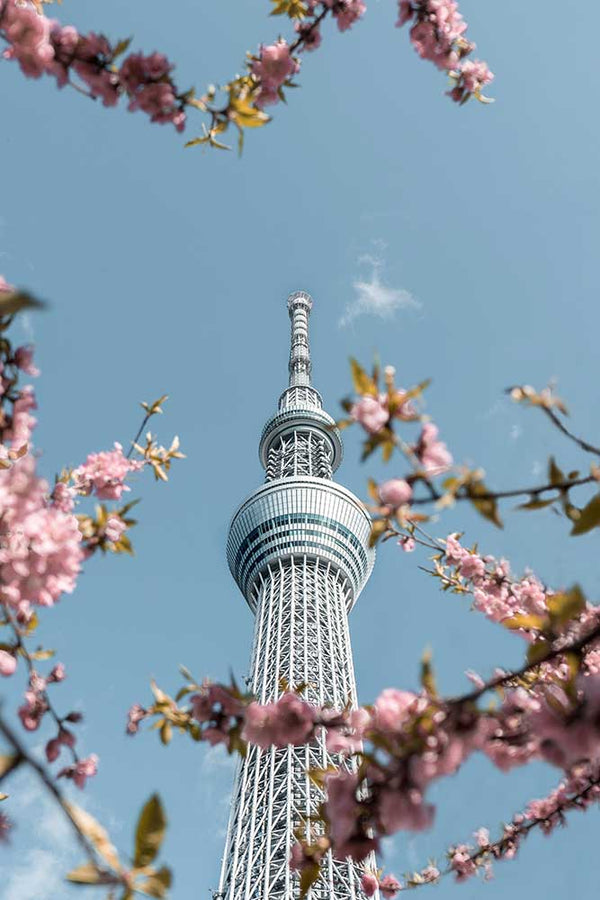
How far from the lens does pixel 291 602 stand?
153 ft

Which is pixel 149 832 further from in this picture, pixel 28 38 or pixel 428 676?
pixel 28 38

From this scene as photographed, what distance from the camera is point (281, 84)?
326 centimetres

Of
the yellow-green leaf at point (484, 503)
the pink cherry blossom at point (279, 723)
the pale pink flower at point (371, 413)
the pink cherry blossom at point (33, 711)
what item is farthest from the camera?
the pink cherry blossom at point (33, 711)

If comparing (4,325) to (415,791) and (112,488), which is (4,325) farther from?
(415,791)

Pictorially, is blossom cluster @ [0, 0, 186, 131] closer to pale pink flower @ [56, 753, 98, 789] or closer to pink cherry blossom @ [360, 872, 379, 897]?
pale pink flower @ [56, 753, 98, 789]

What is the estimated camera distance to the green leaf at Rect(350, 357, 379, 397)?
181 cm

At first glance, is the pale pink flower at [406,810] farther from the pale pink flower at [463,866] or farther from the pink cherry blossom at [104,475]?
the pale pink flower at [463,866]

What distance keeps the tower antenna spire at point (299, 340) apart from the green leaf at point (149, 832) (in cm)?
6137

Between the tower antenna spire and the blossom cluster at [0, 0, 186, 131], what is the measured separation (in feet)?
196

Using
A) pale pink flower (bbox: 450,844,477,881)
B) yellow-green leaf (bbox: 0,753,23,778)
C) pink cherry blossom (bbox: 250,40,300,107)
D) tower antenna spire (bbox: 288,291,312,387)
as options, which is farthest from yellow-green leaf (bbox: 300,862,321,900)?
tower antenna spire (bbox: 288,291,312,387)

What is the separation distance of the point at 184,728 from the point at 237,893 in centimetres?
3854

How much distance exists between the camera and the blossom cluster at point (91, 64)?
2.63m

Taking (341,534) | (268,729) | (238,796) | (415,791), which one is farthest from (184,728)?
(341,534)

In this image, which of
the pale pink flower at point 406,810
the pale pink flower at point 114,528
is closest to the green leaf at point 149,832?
the pale pink flower at point 406,810
